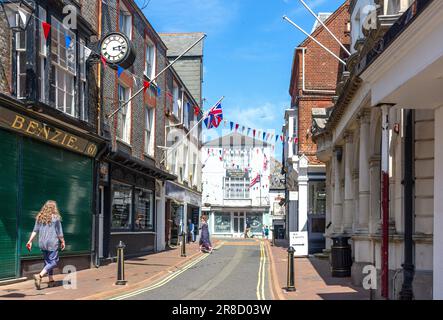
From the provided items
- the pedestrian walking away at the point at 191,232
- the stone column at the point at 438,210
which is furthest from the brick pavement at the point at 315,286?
the pedestrian walking away at the point at 191,232

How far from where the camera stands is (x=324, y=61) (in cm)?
3083

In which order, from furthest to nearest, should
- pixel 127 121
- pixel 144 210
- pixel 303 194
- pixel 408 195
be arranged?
pixel 303 194 → pixel 144 210 → pixel 127 121 → pixel 408 195

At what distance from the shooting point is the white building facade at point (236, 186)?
193 ft

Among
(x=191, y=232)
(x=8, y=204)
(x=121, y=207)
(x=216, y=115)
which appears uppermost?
(x=216, y=115)

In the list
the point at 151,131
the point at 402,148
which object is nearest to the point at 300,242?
the point at 151,131

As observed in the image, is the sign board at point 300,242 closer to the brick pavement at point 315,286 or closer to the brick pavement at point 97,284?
Result: the brick pavement at point 315,286

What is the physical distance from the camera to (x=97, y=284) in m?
13.3

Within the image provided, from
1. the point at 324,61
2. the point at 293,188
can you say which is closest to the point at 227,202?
the point at 293,188

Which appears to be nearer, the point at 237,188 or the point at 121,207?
the point at 121,207

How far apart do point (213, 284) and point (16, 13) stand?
7831 mm

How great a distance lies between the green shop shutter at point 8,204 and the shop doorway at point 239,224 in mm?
48198

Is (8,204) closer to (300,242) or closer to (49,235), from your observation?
(49,235)

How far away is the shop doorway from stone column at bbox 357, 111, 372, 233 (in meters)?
46.1

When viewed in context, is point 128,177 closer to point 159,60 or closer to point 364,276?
point 159,60
